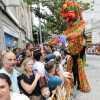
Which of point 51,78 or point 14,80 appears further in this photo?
point 51,78

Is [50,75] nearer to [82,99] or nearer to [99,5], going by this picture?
[82,99]

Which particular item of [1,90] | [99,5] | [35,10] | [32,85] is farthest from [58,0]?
[99,5]

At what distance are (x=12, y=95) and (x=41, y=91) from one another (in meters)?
0.82

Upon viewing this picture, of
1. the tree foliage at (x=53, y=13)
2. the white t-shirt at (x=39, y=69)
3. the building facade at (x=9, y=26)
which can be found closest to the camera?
the white t-shirt at (x=39, y=69)

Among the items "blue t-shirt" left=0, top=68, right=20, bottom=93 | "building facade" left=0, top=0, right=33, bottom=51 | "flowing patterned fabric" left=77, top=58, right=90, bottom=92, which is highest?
"building facade" left=0, top=0, right=33, bottom=51

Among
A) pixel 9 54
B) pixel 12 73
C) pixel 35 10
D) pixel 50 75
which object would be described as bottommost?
pixel 50 75

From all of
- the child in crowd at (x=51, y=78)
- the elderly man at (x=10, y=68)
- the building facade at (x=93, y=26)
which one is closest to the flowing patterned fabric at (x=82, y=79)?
the child in crowd at (x=51, y=78)

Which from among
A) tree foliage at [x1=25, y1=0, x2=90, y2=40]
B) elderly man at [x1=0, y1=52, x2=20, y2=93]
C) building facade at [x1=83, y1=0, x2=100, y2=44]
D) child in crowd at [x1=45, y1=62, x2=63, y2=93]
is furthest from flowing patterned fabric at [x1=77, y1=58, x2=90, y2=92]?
building facade at [x1=83, y1=0, x2=100, y2=44]

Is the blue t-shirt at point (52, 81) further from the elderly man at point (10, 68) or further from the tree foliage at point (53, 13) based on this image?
the tree foliage at point (53, 13)

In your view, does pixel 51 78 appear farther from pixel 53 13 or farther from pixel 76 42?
pixel 53 13

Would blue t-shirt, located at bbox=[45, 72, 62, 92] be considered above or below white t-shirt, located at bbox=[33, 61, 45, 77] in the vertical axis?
below

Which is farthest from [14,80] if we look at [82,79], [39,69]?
[82,79]

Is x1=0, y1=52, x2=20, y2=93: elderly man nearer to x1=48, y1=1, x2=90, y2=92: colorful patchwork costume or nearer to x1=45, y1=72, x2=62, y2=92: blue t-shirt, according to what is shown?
x1=45, y1=72, x2=62, y2=92: blue t-shirt

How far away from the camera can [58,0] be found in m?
6.07
